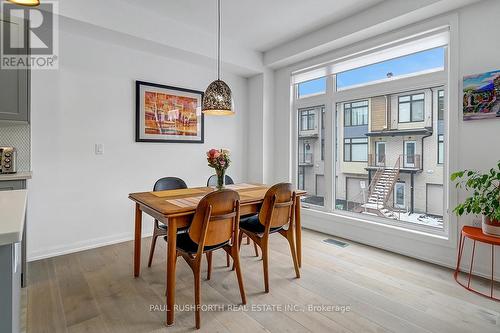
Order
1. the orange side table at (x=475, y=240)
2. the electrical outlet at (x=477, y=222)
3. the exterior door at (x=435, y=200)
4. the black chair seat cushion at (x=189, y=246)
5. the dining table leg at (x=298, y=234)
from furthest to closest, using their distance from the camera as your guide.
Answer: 1. the exterior door at (x=435, y=200)
2. the dining table leg at (x=298, y=234)
3. the electrical outlet at (x=477, y=222)
4. the orange side table at (x=475, y=240)
5. the black chair seat cushion at (x=189, y=246)

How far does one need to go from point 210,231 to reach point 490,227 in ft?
7.59

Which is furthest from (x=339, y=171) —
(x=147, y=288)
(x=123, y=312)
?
(x=123, y=312)

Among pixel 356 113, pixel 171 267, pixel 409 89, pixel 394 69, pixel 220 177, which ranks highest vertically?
pixel 394 69

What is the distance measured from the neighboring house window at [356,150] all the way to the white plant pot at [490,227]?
Answer: 58.9 inches

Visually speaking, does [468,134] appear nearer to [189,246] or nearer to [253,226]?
[253,226]

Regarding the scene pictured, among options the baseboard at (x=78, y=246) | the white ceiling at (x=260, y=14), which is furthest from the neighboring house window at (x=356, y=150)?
the baseboard at (x=78, y=246)

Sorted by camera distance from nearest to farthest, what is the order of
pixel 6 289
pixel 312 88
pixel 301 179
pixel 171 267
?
pixel 6 289 → pixel 171 267 → pixel 312 88 → pixel 301 179

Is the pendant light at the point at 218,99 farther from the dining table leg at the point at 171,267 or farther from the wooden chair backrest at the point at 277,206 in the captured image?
the dining table leg at the point at 171,267

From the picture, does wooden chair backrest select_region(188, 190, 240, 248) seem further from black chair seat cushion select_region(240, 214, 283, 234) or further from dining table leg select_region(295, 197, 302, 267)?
dining table leg select_region(295, 197, 302, 267)

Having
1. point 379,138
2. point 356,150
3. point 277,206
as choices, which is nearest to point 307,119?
point 356,150

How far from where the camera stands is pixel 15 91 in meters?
2.29

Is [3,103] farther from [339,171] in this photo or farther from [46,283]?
[339,171]

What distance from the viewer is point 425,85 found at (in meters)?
2.89

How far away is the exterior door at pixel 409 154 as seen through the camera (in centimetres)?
309
